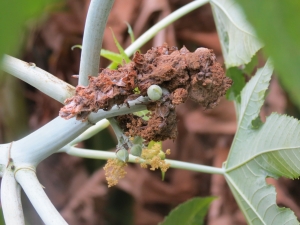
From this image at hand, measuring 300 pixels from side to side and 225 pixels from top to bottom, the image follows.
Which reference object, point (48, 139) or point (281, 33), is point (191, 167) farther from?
point (281, 33)

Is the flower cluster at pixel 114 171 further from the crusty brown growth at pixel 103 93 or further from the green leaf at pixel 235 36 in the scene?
the green leaf at pixel 235 36

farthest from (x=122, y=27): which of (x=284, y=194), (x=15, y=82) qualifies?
(x=284, y=194)

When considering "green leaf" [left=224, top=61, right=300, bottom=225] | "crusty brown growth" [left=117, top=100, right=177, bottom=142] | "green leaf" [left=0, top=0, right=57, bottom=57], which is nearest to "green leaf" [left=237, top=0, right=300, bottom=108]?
"green leaf" [left=0, top=0, right=57, bottom=57]

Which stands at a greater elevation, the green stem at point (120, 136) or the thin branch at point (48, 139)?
the thin branch at point (48, 139)

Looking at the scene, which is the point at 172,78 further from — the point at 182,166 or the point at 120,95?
the point at 182,166

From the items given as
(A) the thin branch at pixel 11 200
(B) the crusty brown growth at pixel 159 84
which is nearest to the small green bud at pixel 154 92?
(B) the crusty brown growth at pixel 159 84

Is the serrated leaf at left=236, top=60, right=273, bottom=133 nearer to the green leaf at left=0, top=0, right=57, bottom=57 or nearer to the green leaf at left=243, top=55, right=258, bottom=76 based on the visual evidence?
the green leaf at left=243, top=55, right=258, bottom=76

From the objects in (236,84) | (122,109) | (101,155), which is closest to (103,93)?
(122,109)
